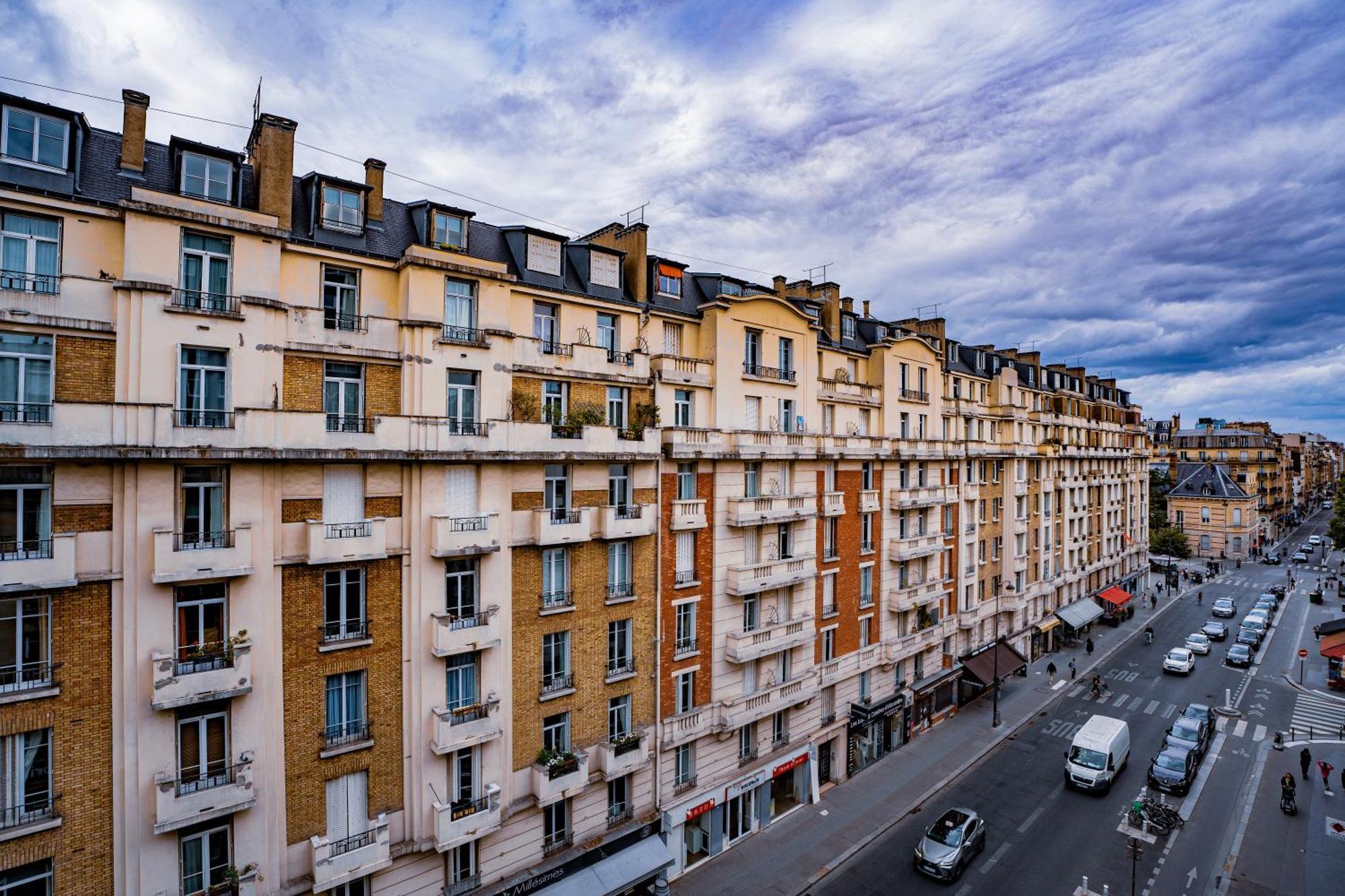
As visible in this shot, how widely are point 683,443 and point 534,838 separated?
14.9 metres

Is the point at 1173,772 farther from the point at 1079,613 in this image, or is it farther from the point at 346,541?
the point at 346,541

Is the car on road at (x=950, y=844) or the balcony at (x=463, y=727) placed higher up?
the balcony at (x=463, y=727)

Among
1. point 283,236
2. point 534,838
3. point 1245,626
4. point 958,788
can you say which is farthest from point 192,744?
point 1245,626

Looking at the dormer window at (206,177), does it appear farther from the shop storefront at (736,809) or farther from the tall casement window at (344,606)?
the shop storefront at (736,809)

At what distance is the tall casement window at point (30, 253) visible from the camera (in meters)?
15.2

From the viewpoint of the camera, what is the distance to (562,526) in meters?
22.4

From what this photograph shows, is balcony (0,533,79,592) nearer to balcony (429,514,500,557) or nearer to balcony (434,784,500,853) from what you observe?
balcony (429,514,500,557)

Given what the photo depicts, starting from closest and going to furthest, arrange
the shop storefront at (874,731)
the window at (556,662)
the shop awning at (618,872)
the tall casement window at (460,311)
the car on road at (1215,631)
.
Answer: the tall casement window at (460,311) → the shop awning at (618,872) → the window at (556,662) → the shop storefront at (874,731) → the car on road at (1215,631)

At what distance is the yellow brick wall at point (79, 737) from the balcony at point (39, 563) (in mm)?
688

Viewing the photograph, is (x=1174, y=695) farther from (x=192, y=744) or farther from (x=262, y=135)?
(x=262, y=135)

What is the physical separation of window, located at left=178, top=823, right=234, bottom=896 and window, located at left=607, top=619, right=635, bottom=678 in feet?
39.4

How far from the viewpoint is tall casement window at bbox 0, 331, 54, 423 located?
15.0m

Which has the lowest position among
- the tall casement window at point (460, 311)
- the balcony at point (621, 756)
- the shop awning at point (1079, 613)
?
the shop awning at point (1079, 613)

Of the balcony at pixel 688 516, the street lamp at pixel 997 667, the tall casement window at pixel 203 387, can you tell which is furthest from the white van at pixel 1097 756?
the tall casement window at pixel 203 387
